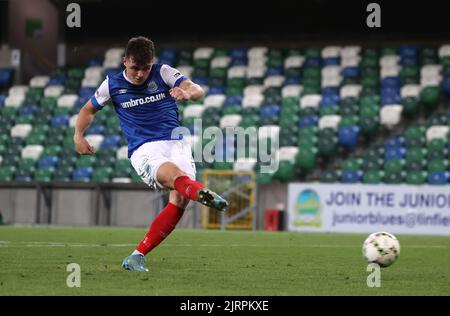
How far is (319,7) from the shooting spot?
29594mm

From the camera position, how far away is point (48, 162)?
1040 inches

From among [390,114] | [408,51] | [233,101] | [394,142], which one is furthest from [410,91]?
[233,101]

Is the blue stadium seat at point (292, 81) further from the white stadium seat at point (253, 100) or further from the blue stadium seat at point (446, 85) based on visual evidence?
the blue stadium seat at point (446, 85)

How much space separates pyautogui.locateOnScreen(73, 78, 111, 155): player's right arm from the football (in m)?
2.79

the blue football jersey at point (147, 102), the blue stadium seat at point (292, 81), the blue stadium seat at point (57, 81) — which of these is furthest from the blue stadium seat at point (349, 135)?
the blue football jersey at point (147, 102)

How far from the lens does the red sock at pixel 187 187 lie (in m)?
8.30

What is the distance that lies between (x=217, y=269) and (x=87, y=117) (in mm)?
1934

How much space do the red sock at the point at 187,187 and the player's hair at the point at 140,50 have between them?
1.10m

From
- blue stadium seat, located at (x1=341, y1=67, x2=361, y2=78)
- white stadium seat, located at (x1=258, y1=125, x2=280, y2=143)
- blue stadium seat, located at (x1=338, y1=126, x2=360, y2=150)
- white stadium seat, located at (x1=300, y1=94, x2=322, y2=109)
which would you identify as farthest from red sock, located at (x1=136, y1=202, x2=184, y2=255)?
blue stadium seat, located at (x1=341, y1=67, x2=361, y2=78)

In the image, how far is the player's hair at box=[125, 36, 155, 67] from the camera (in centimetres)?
864

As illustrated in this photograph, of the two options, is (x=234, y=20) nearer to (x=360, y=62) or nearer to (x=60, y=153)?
(x=360, y=62)

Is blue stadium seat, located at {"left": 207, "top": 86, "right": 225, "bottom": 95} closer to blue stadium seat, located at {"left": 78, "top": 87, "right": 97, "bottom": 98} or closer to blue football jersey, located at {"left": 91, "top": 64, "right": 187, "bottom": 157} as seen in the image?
blue stadium seat, located at {"left": 78, "top": 87, "right": 97, "bottom": 98}

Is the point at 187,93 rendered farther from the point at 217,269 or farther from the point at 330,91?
the point at 330,91
